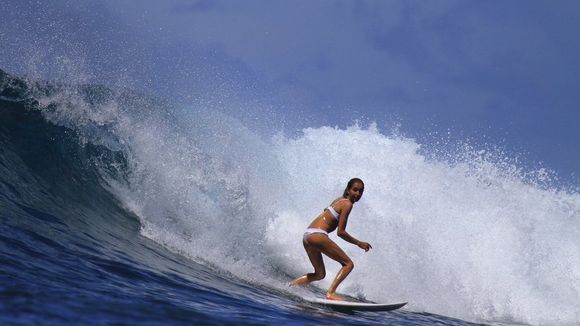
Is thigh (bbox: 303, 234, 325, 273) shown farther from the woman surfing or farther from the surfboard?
the surfboard

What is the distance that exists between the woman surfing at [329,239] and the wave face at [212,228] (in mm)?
581

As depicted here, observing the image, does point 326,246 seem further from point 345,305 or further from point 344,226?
point 345,305

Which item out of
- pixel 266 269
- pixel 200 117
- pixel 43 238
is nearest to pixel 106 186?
pixel 266 269

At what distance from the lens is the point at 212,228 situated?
31.1ft

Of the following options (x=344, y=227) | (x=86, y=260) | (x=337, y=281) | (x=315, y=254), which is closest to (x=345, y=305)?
(x=337, y=281)

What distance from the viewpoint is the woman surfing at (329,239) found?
6.39 metres

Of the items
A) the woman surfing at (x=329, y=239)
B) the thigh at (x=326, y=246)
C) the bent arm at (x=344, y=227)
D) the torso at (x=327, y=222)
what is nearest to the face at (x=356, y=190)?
the woman surfing at (x=329, y=239)

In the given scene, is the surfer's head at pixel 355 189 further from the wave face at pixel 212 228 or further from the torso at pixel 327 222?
the wave face at pixel 212 228

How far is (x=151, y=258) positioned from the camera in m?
6.68

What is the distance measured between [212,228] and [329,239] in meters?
3.48

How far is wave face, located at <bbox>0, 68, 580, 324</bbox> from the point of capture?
5.01 m

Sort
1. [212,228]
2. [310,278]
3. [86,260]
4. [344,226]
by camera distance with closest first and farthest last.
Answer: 1. [86,260]
2. [344,226]
3. [310,278]
4. [212,228]

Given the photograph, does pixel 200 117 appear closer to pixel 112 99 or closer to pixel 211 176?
pixel 112 99

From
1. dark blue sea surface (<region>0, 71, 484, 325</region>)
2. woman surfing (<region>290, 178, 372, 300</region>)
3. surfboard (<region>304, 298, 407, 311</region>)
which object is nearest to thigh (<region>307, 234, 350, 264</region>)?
woman surfing (<region>290, 178, 372, 300</region>)
